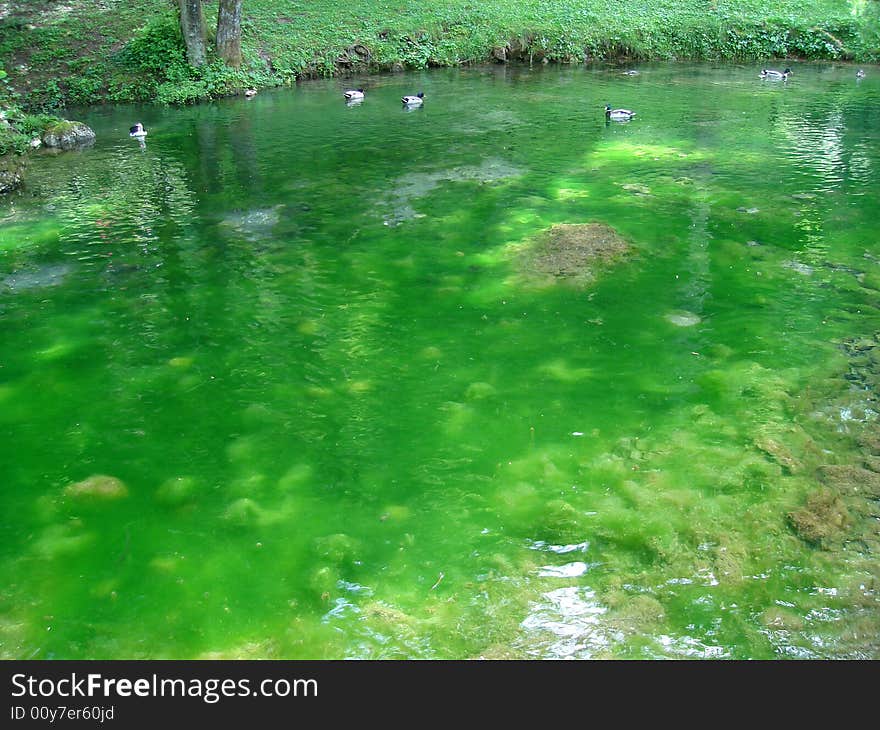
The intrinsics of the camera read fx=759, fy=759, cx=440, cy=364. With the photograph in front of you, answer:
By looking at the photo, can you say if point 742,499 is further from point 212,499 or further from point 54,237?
point 54,237

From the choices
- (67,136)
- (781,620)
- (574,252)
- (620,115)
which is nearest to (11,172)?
(67,136)

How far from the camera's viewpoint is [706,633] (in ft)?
9.41

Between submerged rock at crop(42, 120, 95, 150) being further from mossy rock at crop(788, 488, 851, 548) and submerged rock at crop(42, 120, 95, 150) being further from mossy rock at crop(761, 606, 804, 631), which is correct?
mossy rock at crop(761, 606, 804, 631)

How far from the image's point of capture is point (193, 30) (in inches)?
560

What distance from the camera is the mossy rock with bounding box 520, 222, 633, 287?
5988 millimetres

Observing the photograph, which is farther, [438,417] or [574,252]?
[574,252]

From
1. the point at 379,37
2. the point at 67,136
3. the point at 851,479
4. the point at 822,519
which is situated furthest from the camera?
the point at 379,37

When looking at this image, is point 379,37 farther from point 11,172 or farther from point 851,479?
point 851,479

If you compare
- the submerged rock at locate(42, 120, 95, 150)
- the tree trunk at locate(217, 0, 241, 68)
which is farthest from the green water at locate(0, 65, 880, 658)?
the tree trunk at locate(217, 0, 241, 68)

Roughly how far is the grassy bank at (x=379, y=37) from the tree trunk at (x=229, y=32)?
1.02 ft

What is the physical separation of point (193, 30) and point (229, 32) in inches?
26.4
